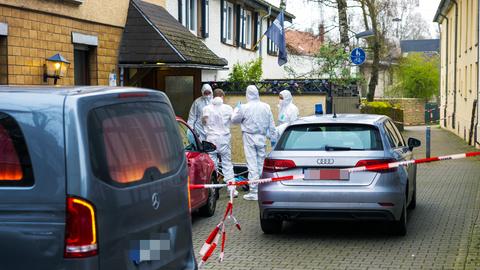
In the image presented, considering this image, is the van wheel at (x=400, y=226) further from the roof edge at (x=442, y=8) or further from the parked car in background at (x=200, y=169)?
the roof edge at (x=442, y=8)

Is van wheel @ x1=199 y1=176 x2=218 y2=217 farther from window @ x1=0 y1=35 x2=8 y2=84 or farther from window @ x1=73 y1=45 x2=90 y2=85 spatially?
window @ x1=73 y1=45 x2=90 y2=85

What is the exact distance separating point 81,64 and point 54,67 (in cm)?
199

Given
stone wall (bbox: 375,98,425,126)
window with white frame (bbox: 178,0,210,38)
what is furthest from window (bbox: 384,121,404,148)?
stone wall (bbox: 375,98,425,126)

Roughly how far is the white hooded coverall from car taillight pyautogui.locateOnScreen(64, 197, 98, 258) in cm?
918

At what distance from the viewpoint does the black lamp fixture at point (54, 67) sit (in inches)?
535

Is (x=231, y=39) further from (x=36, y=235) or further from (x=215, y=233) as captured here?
(x=36, y=235)

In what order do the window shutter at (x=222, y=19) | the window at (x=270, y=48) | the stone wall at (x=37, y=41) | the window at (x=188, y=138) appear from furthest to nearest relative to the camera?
the window at (x=270, y=48) → the window shutter at (x=222, y=19) → the stone wall at (x=37, y=41) → the window at (x=188, y=138)

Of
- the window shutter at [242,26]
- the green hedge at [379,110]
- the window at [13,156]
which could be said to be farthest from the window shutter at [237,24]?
the window at [13,156]

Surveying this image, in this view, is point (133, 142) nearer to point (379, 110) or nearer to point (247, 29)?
point (247, 29)

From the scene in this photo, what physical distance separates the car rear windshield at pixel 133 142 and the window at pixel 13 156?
0.38 metres

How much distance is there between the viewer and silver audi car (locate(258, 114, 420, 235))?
8.81 m

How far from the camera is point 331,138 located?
9281 millimetres

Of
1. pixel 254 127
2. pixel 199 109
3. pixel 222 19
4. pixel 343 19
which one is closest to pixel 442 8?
pixel 343 19

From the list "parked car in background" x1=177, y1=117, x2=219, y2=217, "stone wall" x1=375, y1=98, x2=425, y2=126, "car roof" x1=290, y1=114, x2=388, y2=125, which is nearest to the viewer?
"car roof" x1=290, y1=114, x2=388, y2=125
